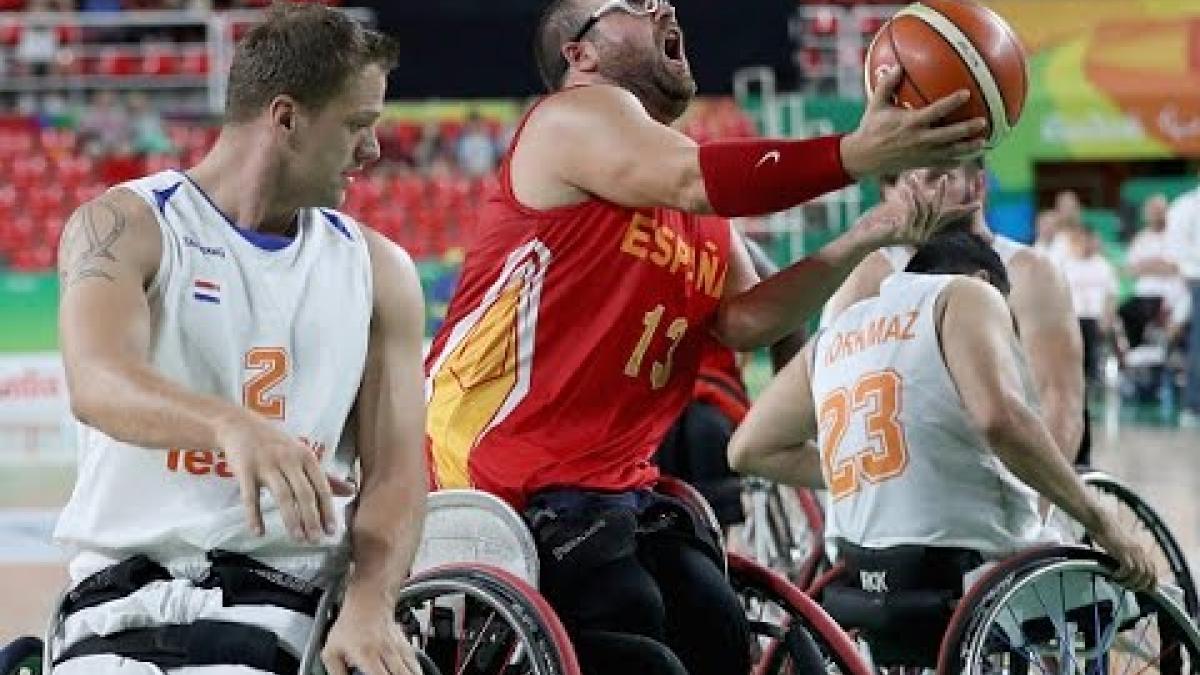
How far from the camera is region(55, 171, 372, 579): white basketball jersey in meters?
3.21

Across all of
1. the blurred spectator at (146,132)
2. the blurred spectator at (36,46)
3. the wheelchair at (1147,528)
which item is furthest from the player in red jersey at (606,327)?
the blurred spectator at (36,46)

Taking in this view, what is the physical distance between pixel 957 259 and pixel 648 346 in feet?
3.42

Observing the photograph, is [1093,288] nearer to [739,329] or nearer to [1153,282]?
[1153,282]

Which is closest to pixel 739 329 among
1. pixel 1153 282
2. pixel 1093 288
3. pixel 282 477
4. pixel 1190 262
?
pixel 282 477

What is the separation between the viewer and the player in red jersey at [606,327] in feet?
13.0

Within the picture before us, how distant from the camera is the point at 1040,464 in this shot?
4449 millimetres

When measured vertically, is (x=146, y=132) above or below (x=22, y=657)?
below

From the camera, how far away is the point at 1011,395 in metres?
4.46

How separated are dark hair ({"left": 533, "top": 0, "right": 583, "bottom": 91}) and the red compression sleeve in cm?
62

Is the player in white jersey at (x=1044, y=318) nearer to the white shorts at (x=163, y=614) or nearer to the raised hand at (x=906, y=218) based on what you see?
the raised hand at (x=906, y=218)

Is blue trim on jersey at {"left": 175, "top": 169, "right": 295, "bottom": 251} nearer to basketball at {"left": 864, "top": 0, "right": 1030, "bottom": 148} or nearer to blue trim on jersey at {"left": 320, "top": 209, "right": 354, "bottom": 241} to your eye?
blue trim on jersey at {"left": 320, "top": 209, "right": 354, "bottom": 241}

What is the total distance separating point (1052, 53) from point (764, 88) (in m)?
2.59

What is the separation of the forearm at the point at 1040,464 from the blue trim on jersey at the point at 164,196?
1.82 metres

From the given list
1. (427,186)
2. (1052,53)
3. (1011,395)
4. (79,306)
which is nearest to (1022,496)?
(1011,395)
